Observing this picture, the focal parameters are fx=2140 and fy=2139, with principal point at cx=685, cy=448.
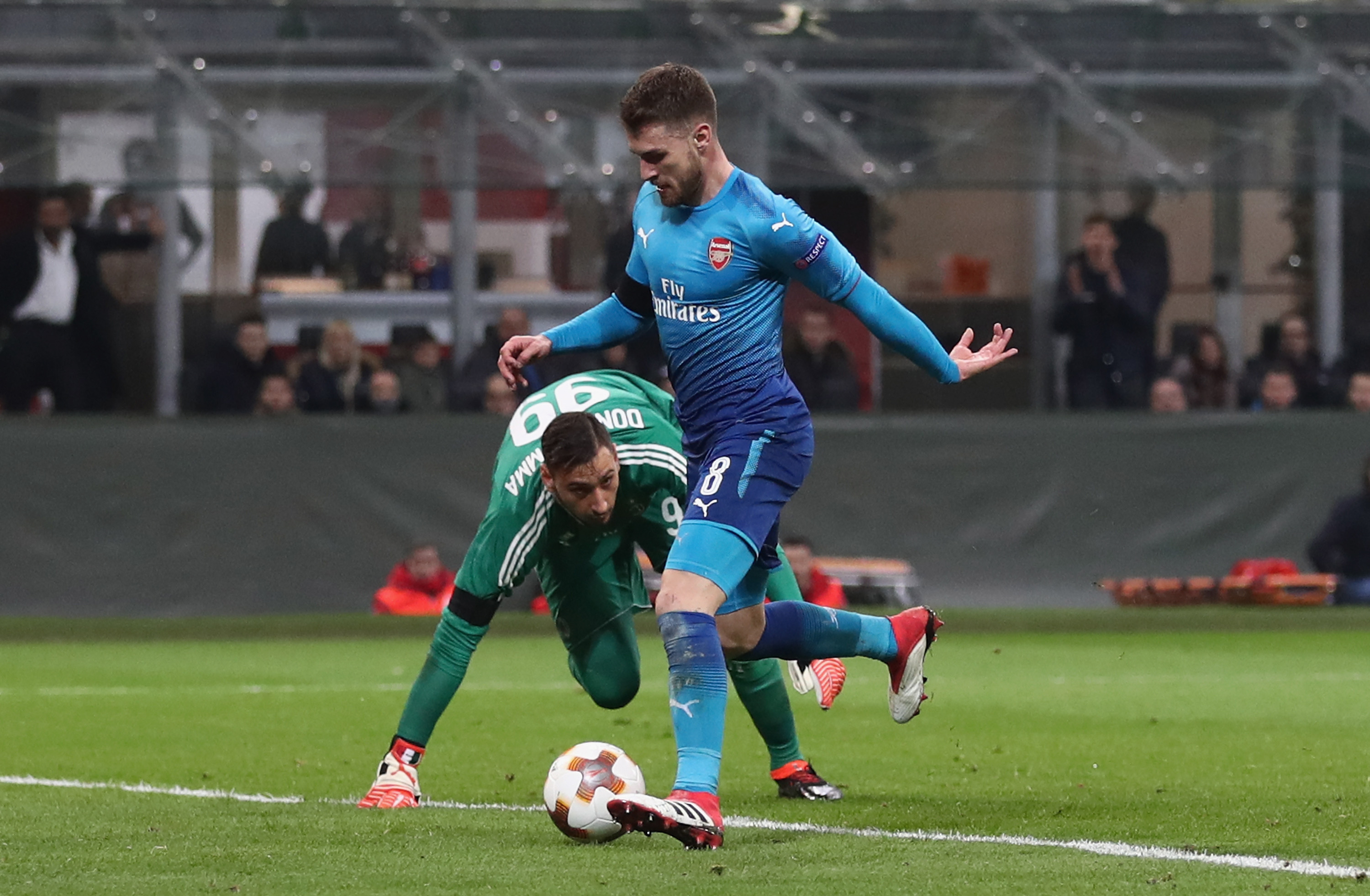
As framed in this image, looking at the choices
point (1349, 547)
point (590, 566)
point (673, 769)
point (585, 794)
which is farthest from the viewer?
point (1349, 547)

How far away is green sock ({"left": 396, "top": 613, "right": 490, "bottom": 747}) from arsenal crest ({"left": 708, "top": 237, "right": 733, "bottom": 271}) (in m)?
1.61

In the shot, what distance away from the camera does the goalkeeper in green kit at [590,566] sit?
678 cm

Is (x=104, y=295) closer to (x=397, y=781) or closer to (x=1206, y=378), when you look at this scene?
(x=1206, y=378)

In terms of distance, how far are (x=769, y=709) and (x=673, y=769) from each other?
0.79 meters

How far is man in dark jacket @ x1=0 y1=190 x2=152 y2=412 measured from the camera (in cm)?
1658

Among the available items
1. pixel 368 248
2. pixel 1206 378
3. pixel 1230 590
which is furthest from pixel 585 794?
pixel 1206 378

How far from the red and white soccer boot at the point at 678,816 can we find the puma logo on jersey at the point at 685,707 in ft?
0.73

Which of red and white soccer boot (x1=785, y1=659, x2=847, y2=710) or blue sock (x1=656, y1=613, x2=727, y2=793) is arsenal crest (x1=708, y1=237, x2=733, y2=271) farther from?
red and white soccer boot (x1=785, y1=659, x2=847, y2=710)

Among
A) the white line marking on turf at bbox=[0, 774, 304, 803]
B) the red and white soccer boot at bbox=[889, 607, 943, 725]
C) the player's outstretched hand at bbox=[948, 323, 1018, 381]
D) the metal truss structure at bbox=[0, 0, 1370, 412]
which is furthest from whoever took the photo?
the metal truss structure at bbox=[0, 0, 1370, 412]

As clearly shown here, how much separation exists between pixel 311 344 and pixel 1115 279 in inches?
251

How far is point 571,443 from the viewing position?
6.29 m

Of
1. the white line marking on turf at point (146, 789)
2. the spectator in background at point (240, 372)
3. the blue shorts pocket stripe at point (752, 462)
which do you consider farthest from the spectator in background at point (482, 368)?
the blue shorts pocket stripe at point (752, 462)

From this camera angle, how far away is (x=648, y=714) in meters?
10.1

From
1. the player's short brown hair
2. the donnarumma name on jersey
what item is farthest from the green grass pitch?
the player's short brown hair
